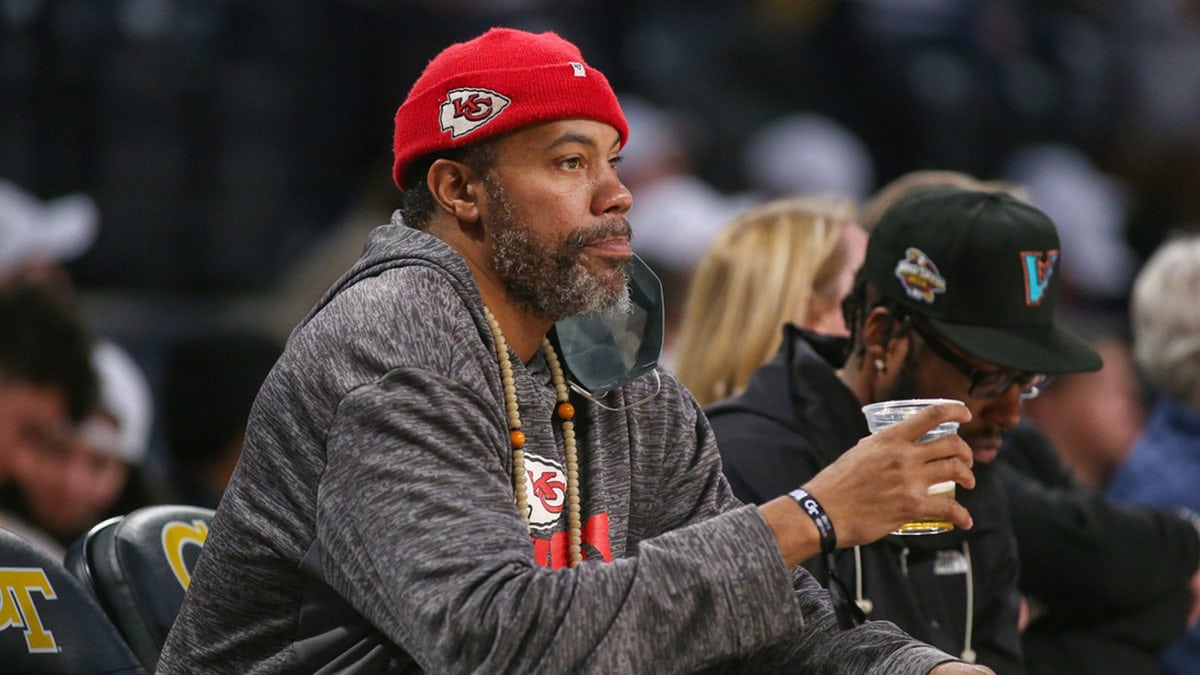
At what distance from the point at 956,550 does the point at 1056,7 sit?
28.6ft

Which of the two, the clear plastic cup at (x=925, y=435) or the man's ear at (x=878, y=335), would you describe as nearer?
the clear plastic cup at (x=925, y=435)

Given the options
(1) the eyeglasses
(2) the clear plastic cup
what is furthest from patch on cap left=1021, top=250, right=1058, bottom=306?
(2) the clear plastic cup

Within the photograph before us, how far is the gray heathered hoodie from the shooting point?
7.16 feet

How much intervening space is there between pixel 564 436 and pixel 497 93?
52 centimetres

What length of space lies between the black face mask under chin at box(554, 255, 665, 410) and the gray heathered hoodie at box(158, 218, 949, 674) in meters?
0.05

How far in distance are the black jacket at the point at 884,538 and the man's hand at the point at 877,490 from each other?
2.69ft

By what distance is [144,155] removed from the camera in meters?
7.28

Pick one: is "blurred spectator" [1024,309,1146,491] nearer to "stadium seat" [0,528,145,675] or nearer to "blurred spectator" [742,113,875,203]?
"stadium seat" [0,528,145,675]

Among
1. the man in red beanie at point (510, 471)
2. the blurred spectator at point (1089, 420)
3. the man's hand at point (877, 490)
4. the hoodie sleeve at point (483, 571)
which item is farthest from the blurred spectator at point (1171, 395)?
the hoodie sleeve at point (483, 571)

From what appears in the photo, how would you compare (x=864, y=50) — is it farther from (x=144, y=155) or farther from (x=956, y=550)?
(x=956, y=550)

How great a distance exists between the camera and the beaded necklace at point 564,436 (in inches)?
97.1

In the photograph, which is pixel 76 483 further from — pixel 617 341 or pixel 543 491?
pixel 543 491

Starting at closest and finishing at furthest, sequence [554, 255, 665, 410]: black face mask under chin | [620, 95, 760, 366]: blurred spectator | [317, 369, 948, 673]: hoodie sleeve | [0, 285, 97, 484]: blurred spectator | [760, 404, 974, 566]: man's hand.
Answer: [317, 369, 948, 673]: hoodie sleeve < [760, 404, 974, 566]: man's hand < [554, 255, 665, 410]: black face mask under chin < [0, 285, 97, 484]: blurred spectator < [620, 95, 760, 366]: blurred spectator

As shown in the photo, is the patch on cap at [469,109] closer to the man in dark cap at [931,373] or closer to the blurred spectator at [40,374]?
the man in dark cap at [931,373]
